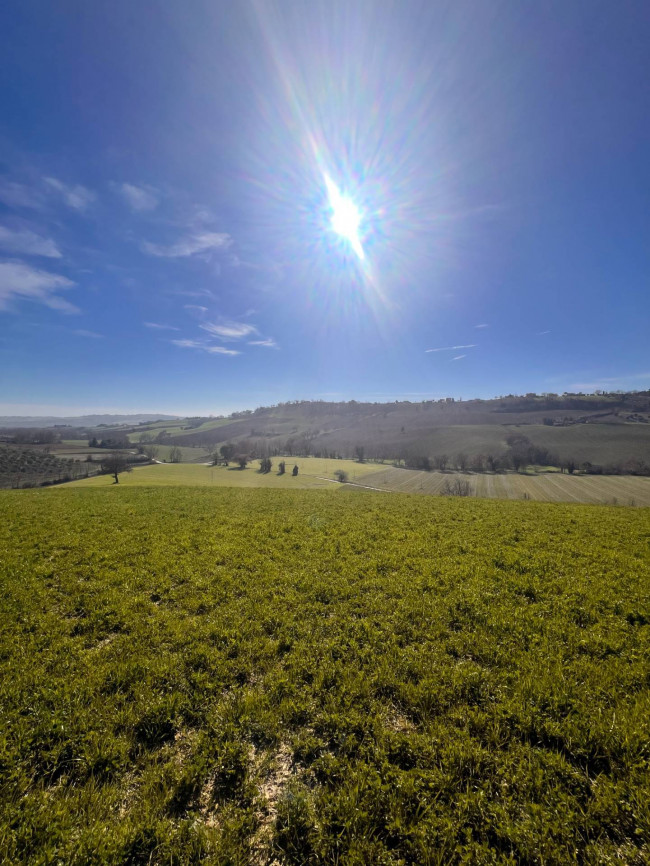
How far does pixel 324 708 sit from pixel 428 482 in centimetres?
8238

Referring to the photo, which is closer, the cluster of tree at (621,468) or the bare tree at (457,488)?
the bare tree at (457,488)

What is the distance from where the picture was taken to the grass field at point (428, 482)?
203ft

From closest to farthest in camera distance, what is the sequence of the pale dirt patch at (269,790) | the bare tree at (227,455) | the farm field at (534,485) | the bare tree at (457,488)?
the pale dirt patch at (269,790)
the farm field at (534,485)
the bare tree at (457,488)
the bare tree at (227,455)

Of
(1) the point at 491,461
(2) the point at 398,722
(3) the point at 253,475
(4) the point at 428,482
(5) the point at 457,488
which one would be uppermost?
(2) the point at 398,722

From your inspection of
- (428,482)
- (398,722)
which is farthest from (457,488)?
(398,722)

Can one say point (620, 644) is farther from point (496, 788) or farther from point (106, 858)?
point (106, 858)

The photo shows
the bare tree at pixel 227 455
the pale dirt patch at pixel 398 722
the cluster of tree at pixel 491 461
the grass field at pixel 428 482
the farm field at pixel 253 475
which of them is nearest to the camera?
the pale dirt patch at pixel 398 722

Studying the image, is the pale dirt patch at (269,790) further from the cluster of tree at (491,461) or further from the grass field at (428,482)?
the cluster of tree at (491,461)

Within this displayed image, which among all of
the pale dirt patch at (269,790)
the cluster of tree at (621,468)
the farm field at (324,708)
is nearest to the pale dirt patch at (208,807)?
the farm field at (324,708)

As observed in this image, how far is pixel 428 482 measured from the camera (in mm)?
82125

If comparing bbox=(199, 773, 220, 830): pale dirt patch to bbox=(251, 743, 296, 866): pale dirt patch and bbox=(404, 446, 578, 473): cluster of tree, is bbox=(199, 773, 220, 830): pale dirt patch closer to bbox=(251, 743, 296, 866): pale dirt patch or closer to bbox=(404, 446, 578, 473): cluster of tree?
bbox=(251, 743, 296, 866): pale dirt patch

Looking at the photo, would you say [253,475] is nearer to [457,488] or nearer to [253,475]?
[253,475]

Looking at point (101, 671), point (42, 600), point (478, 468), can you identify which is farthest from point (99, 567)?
point (478, 468)

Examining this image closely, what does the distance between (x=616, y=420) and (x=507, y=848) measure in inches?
9258
